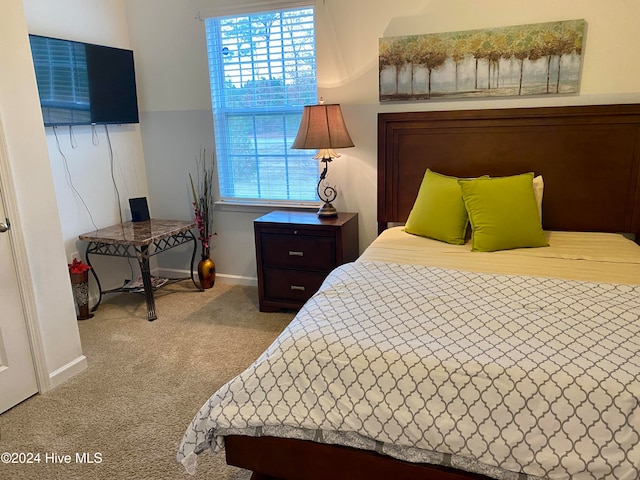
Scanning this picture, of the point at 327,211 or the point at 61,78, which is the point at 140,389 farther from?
the point at 61,78

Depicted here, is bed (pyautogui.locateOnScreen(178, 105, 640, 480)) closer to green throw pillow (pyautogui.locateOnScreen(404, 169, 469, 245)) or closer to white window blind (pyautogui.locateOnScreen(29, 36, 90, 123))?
green throw pillow (pyautogui.locateOnScreen(404, 169, 469, 245))

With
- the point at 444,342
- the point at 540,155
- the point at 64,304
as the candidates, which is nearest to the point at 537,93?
the point at 540,155

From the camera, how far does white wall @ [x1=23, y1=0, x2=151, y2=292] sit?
3334mm

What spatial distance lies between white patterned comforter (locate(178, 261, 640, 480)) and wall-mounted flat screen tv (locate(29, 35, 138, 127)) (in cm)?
249

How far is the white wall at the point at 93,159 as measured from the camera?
3334 millimetres

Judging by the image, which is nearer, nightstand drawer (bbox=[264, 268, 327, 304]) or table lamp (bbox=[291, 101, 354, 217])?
table lamp (bbox=[291, 101, 354, 217])

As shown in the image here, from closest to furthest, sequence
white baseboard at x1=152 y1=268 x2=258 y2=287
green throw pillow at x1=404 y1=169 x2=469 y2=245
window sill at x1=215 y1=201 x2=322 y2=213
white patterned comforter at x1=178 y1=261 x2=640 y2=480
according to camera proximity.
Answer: white patterned comforter at x1=178 y1=261 x2=640 y2=480, green throw pillow at x1=404 y1=169 x2=469 y2=245, window sill at x1=215 y1=201 x2=322 y2=213, white baseboard at x1=152 y1=268 x2=258 y2=287

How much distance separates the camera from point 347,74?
132 inches

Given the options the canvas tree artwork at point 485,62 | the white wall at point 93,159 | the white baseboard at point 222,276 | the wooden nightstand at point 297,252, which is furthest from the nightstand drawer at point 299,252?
the white wall at point 93,159

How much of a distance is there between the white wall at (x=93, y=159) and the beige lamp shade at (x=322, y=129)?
5.40 feet

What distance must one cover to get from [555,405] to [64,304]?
8.21ft

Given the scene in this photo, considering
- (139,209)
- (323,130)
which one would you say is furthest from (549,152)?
(139,209)

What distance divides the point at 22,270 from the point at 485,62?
9.59 feet

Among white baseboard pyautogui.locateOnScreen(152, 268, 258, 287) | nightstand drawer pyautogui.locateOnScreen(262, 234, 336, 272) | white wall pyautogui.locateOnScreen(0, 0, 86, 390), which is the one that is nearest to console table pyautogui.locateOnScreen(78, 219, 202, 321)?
white baseboard pyautogui.locateOnScreen(152, 268, 258, 287)
